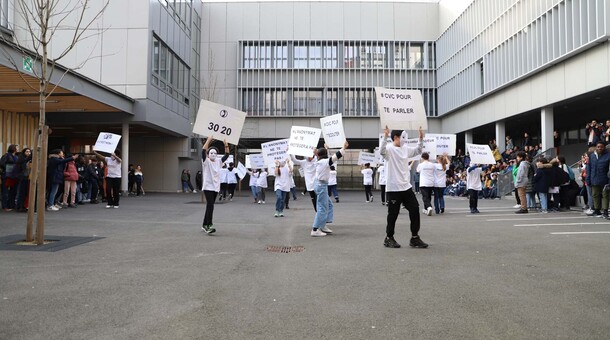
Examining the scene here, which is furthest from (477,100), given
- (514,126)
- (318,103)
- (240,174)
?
(240,174)

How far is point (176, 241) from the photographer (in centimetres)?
848

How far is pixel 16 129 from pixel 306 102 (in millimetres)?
24367

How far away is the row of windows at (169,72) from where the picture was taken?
2581 centimetres

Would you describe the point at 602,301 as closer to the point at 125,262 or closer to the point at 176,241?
the point at 125,262

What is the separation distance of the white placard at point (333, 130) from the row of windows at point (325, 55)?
2773cm

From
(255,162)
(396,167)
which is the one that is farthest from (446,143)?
(396,167)

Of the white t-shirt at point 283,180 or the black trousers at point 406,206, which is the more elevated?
the white t-shirt at point 283,180

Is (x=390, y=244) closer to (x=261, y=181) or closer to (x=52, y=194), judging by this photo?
(x=52, y=194)

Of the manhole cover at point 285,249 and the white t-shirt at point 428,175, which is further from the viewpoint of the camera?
the white t-shirt at point 428,175

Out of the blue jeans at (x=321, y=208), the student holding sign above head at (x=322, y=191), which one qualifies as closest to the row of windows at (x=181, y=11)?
the student holding sign above head at (x=322, y=191)

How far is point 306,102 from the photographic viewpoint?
40.7 metres

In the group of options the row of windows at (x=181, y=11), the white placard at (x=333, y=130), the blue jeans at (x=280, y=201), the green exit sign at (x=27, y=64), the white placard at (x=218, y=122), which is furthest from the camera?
the row of windows at (x=181, y=11)

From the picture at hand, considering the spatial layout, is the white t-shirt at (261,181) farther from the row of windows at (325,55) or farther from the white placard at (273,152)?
the row of windows at (325,55)

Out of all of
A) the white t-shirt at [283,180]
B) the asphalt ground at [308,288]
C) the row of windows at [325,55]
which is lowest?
the asphalt ground at [308,288]
